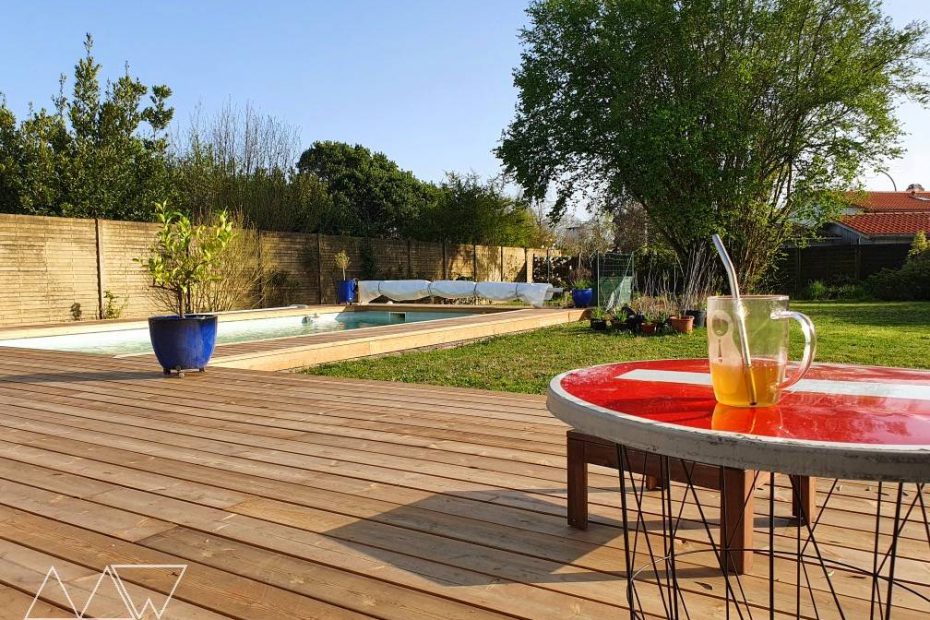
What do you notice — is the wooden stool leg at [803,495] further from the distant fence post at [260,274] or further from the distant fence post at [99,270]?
the distant fence post at [260,274]

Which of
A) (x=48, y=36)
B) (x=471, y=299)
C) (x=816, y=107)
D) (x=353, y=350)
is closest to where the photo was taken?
(x=353, y=350)

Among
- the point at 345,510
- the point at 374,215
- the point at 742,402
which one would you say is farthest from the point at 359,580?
the point at 374,215

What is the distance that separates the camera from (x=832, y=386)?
1114 mm

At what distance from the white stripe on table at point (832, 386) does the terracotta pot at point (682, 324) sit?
7.42 m

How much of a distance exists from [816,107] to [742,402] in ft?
46.3

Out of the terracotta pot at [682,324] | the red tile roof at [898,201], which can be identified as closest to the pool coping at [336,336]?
the terracotta pot at [682,324]

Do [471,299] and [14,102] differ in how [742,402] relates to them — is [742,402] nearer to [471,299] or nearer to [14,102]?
[471,299]

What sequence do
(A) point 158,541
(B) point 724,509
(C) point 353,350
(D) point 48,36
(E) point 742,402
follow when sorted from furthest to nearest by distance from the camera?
1. (D) point 48,36
2. (C) point 353,350
3. (A) point 158,541
4. (B) point 724,509
5. (E) point 742,402

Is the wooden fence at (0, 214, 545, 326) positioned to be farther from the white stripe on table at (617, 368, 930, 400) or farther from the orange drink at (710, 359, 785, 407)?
the orange drink at (710, 359, 785, 407)

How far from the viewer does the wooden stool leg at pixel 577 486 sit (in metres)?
1.75

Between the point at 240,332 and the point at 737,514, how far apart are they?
9109 millimetres

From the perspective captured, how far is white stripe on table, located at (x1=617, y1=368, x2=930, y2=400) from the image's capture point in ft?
3.36

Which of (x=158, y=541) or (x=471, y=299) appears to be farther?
(x=471, y=299)

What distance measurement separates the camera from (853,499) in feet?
6.41
